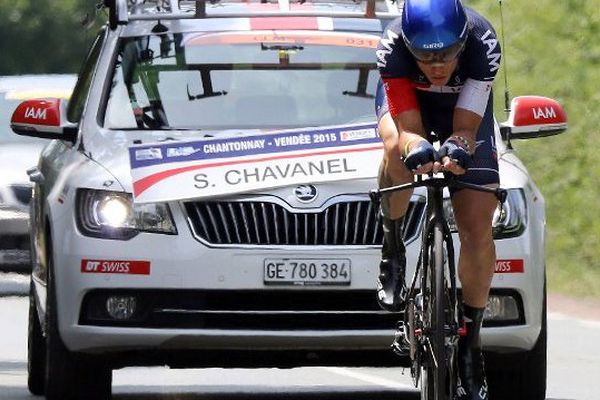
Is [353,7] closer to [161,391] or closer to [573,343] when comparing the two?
[161,391]

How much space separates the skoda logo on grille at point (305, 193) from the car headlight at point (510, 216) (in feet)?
1.84

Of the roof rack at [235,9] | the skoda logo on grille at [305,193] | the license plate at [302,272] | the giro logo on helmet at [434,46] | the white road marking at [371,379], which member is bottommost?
the white road marking at [371,379]

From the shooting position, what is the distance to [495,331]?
1009 cm

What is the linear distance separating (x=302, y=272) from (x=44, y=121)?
168cm

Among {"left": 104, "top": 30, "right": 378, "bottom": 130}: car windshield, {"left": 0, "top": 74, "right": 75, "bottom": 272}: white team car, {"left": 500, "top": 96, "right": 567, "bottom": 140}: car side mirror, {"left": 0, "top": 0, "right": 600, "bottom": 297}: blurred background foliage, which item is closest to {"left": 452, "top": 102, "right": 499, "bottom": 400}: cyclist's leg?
{"left": 500, "top": 96, "right": 567, "bottom": 140}: car side mirror

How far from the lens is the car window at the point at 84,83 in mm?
11367

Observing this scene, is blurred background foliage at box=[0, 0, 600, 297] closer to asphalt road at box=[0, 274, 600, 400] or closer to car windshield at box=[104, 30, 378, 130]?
asphalt road at box=[0, 274, 600, 400]

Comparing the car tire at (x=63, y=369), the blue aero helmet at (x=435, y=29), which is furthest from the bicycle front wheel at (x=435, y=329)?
the car tire at (x=63, y=369)

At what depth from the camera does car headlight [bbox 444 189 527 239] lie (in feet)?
33.3

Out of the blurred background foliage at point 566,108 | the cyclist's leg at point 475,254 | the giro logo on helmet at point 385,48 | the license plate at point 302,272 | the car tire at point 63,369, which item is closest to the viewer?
the cyclist's leg at point 475,254

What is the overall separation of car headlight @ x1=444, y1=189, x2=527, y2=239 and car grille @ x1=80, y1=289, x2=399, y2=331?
20.1 inches

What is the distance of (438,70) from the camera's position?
8.33 meters

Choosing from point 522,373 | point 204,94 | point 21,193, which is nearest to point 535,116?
point 522,373

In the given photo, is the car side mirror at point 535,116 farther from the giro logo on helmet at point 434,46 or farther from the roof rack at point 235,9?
the giro logo on helmet at point 434,46
